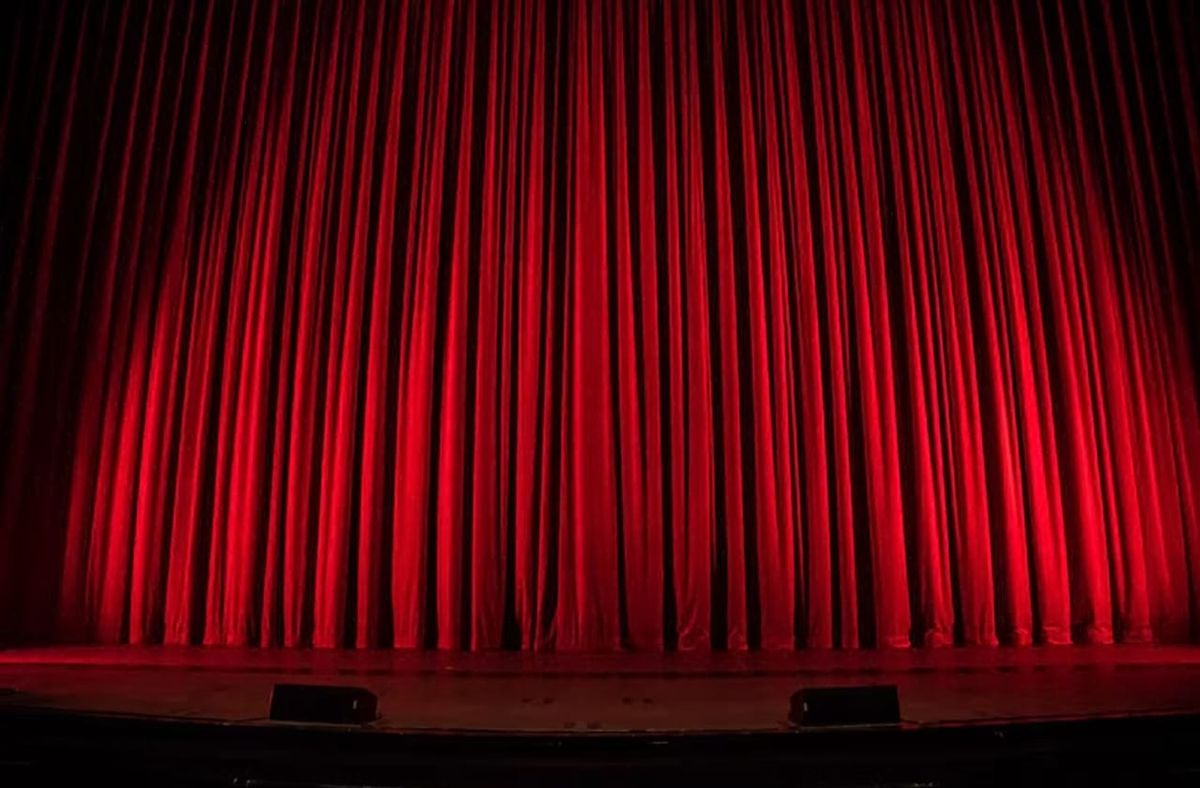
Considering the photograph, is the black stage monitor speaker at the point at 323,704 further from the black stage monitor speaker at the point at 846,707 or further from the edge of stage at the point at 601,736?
the black stage monitor speaker at the point at 846,707

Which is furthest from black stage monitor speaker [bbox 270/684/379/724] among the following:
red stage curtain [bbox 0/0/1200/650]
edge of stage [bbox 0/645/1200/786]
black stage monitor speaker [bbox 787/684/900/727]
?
red stage curtain [bbox 0/0/1200/650]

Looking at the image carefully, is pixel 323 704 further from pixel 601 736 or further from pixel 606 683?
pixel 606 683

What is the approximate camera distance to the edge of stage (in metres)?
1.33

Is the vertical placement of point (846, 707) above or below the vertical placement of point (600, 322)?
below

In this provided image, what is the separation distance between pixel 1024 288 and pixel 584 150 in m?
1.84

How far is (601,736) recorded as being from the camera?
1.33 m

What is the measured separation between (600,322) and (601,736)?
2.30m

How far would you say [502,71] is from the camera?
384 cm

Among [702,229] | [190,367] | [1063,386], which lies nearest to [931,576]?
[1063,386]

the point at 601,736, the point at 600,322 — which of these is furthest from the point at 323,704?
the point at 600,322

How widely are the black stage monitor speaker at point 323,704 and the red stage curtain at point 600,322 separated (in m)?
1.66

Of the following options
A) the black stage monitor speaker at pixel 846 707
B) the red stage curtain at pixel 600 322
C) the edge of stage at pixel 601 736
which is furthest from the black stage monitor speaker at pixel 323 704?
the red stage curtain at pixel 600 322

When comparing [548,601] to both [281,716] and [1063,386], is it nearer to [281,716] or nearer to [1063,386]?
[281,716]

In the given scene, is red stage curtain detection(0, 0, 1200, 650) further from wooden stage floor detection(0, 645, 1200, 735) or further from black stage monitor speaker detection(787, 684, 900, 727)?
black stage monitor speaker detection(787, 684, 900, 727)
